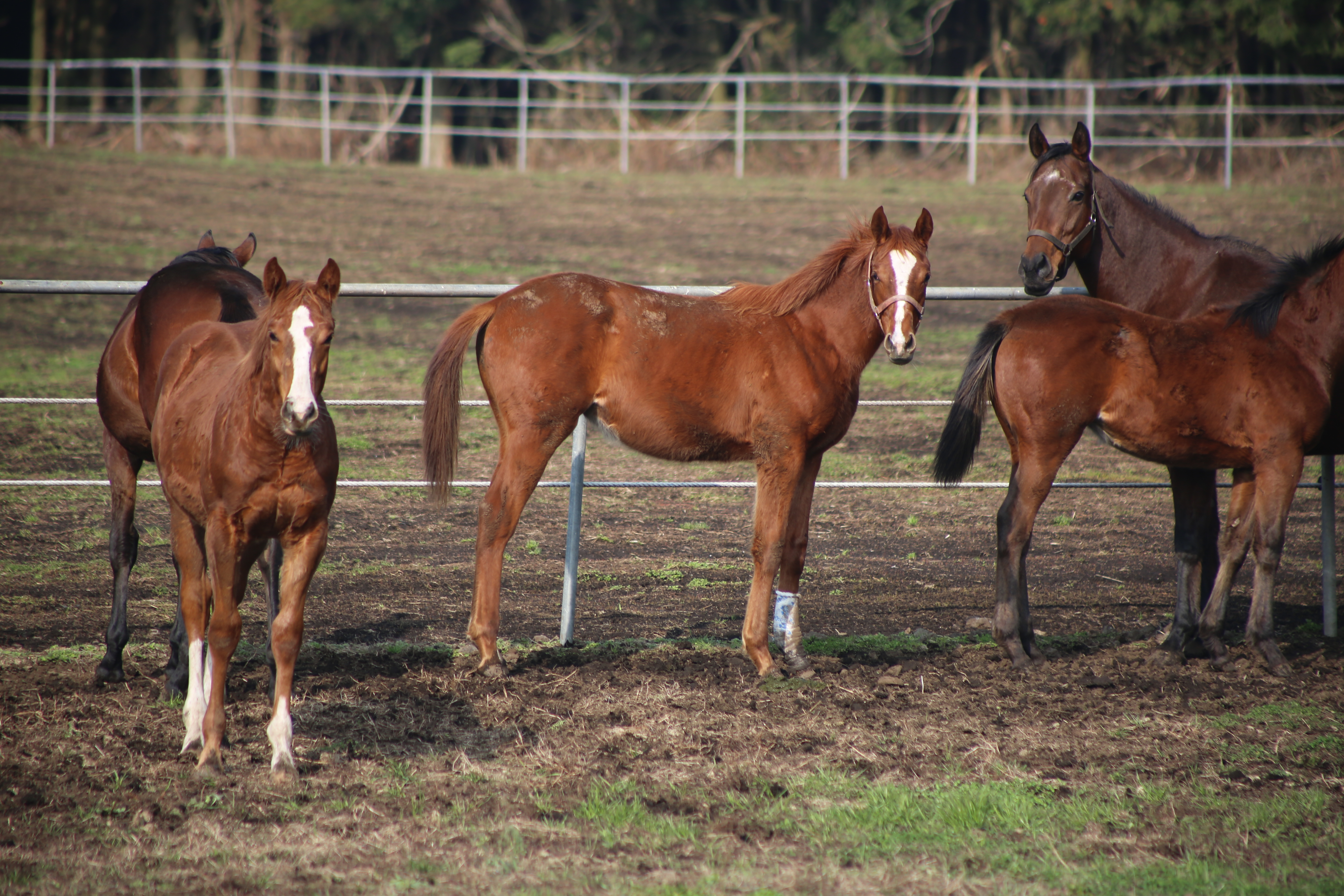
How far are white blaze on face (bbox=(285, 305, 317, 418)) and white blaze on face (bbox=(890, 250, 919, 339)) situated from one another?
2.30m

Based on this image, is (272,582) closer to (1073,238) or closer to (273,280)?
(273,280)

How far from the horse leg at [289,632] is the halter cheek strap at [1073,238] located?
3540mm

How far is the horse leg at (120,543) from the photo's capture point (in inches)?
183

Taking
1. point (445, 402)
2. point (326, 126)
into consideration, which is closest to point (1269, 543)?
point (445, 402)

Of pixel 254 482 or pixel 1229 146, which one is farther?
pixel 1229 146

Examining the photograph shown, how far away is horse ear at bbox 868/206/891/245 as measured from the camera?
480 centimetres

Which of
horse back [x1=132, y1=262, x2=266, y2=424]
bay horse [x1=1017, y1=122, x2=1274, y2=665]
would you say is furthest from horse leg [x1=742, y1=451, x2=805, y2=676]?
horse back [x1=132, y1=262, x2=266, y2=424]

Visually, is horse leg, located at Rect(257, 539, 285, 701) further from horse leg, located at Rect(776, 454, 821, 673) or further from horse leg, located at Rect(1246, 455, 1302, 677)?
horse leg, located at Rect(1246, 455, 1302, 677)

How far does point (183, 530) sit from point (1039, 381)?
339 cm

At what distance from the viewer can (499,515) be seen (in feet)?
15.9

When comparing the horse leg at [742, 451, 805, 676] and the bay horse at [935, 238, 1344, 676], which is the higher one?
the bay horse at [935, 238, 1344, 676]

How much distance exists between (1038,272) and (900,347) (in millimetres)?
1223

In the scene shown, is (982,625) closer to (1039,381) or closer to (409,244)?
(1039,381)

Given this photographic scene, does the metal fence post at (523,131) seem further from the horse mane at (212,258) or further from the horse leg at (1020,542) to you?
the horse leg at (1020,542)
